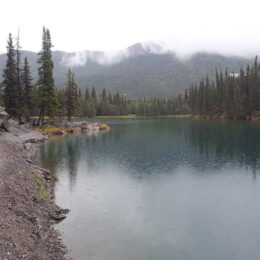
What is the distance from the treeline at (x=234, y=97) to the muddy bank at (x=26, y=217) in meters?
117

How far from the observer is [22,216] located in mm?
14648

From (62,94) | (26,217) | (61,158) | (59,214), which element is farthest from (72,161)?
(62,94)

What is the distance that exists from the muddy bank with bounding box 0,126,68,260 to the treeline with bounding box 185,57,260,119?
117 m

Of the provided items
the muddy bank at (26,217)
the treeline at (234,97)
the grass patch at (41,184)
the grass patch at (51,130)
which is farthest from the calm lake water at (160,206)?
the treeline at (234,97)

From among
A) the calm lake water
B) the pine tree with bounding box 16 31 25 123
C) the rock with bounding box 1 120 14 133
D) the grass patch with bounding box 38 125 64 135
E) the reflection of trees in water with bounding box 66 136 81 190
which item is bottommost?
the calm lake water

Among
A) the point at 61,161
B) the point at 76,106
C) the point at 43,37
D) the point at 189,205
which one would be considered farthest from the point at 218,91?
the point at 189,205

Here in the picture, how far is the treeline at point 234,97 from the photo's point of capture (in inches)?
4763

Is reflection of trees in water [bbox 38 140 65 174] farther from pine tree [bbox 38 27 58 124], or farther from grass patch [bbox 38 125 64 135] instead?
pine tree [bbox 38 27 58 124]

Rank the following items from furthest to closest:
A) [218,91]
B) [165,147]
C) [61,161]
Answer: [218,91]
[165,147]
[61,161]

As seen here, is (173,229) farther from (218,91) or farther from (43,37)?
(218,91)

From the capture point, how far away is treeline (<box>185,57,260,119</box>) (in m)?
121

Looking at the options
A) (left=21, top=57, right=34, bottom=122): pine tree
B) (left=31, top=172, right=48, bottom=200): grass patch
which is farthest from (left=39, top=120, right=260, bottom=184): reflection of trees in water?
(left=21, top=57, right=34, bottom=122): pine tree

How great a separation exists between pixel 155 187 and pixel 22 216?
44.1 ft

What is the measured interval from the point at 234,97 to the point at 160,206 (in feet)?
399
